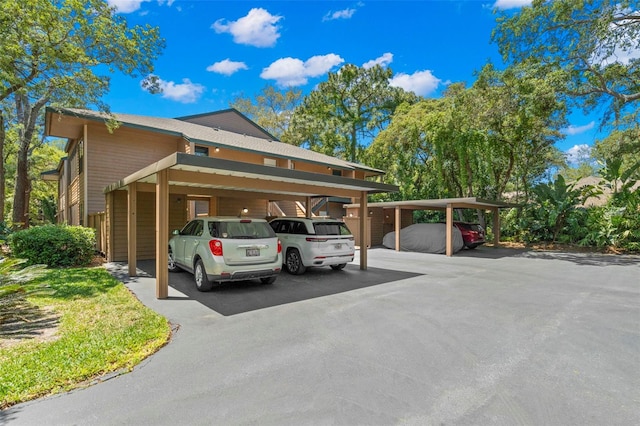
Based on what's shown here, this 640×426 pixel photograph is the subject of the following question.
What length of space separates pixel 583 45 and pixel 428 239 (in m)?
10.1

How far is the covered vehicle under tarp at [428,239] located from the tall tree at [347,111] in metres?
15.1

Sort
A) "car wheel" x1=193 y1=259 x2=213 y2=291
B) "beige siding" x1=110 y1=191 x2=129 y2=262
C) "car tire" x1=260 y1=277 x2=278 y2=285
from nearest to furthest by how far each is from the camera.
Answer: "car wheel" x1=193 y1=259 x2=213 y2=291, "car tire" x1=260 y1=277 x2=278 y2=285, "beige siding" x1=110 y1=191 x2=129 y2=262

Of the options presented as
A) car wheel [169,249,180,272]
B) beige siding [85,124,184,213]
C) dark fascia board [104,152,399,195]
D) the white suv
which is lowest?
car wheel [169,249,180,272]

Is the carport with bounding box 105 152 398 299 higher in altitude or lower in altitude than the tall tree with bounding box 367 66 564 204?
lower

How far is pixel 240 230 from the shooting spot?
22.2 feet

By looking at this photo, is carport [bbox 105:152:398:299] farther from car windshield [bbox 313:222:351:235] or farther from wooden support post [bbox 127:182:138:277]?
car windshield [bbox 313:222:351:235]

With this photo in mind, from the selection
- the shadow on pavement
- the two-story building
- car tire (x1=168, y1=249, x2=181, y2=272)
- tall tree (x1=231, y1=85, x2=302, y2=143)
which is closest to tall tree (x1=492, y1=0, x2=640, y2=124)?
the two-story building

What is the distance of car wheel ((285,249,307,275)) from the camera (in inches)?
344

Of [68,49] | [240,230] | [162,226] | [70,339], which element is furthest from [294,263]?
[68,49]

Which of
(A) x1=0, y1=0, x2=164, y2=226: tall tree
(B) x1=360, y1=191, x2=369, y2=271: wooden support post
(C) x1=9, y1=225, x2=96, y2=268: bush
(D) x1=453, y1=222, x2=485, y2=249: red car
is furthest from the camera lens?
(D) x1=453, y1=222, x2=485, y2=249: red car

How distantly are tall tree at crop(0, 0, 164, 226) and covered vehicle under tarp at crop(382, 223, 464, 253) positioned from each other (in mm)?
13769

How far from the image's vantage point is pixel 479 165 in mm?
19172

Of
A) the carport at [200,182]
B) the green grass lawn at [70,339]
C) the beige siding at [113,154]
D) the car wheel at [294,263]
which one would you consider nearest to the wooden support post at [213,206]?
the carport at [200,182]

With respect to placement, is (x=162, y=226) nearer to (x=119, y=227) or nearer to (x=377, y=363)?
(x=377, y=363)
